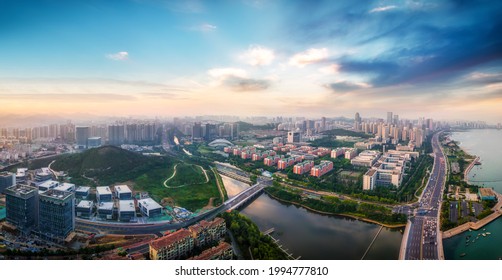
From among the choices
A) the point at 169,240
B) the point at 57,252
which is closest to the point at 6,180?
the point at 57,252

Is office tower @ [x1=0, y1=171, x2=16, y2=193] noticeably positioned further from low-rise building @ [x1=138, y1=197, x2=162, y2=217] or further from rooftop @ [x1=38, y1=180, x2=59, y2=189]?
low-rise building @ [x1=138, y1=197, x2=162, y2=217]

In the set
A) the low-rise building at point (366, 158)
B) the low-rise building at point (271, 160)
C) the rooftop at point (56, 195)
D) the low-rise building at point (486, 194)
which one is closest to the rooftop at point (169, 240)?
the rooftop at point (56, 195)

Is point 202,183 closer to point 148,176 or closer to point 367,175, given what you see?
point 148,176

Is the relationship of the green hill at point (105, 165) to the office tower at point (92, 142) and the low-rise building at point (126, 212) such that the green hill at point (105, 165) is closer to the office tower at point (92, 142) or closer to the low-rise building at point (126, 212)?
the low-rise building at point (126, 212)

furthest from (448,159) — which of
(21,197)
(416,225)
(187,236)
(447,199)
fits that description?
(21,197)

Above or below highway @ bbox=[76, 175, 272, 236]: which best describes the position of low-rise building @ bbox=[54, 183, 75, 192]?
above

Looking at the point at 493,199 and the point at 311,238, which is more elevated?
the point at 493,199

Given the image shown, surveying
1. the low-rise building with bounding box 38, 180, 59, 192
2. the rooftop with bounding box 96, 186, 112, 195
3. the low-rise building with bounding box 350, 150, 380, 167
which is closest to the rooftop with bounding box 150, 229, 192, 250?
the rooftop with bounding box 96, 186, 112, 195
